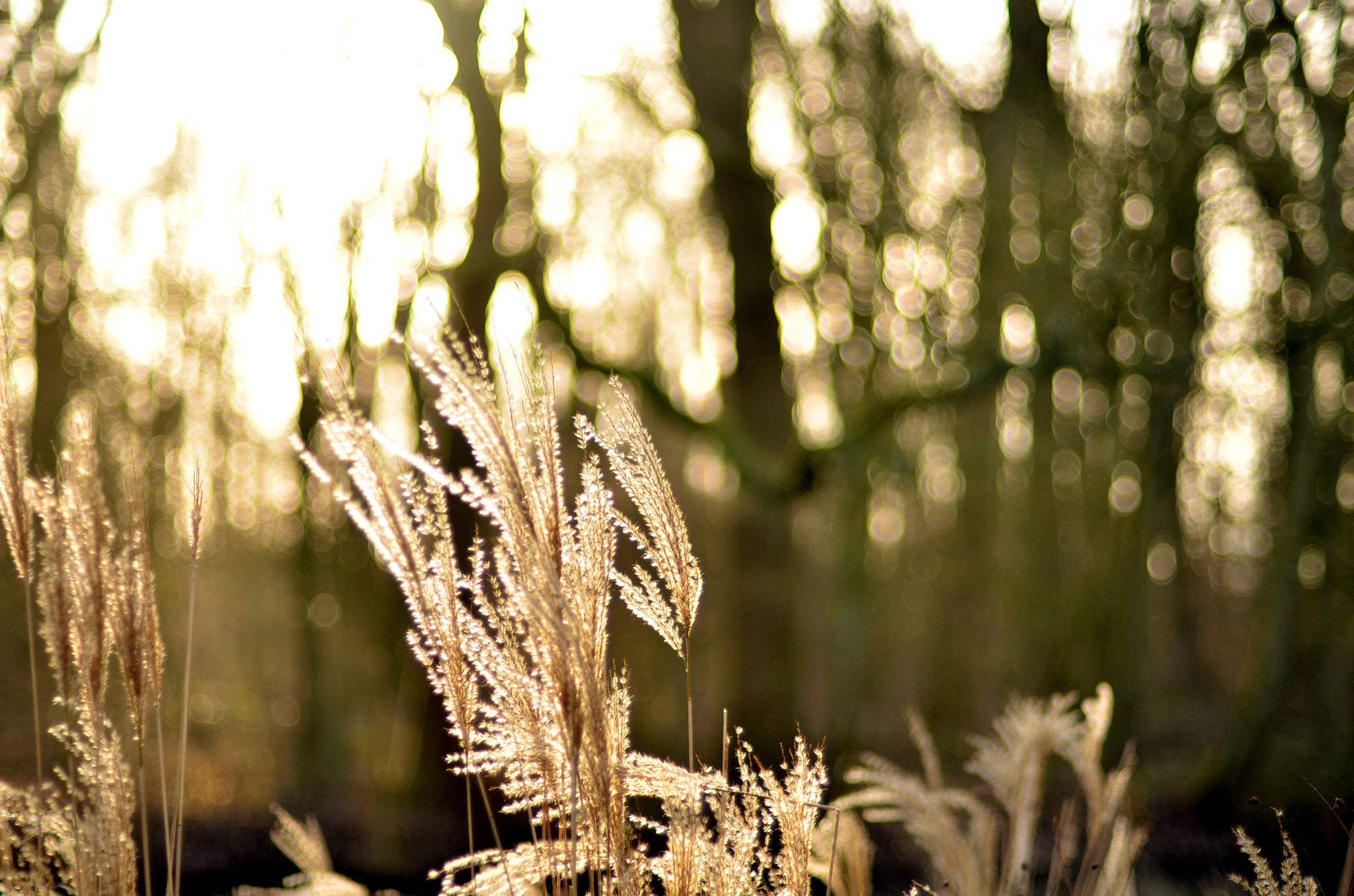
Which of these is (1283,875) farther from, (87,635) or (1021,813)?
(87,635)

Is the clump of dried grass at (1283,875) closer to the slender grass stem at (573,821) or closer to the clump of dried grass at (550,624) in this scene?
the clump of dried grass at (550,624)

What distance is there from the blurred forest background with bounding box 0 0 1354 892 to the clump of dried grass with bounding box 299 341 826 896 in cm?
343

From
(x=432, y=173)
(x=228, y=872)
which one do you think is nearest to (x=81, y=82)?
(x=432, y=173)

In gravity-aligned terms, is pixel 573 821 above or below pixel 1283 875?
above

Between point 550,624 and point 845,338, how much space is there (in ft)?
28.3

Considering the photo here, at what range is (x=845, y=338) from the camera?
948 centimetres

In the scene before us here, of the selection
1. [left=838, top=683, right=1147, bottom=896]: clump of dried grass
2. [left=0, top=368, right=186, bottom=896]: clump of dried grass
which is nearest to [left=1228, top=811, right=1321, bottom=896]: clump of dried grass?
[left=838, top=683, right=1147, bottom=896]: clump of dried grass

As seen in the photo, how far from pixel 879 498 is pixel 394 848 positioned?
7.69 meters

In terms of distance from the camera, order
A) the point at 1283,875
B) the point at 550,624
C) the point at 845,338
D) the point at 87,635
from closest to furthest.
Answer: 1. the point at 550,624
2. the point at 87,635
3. the point at 1283,875
4. the point at 845,338

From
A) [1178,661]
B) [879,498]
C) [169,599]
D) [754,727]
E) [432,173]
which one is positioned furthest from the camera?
[169,599]

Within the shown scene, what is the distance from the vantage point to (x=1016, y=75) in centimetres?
777

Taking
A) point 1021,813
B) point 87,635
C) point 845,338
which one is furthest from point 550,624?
point 845,338

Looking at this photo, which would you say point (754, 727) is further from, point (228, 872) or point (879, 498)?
point (879, 498)

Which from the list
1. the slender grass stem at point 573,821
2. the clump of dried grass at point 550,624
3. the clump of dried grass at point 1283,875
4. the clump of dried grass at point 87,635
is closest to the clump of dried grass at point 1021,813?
the clump of dried grass at point 1283,875
